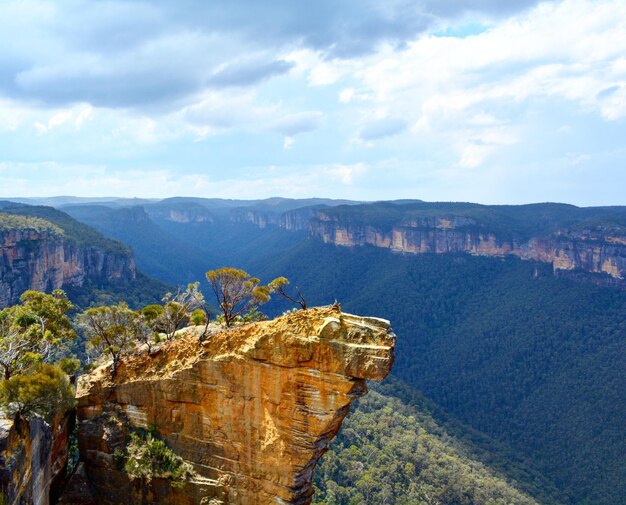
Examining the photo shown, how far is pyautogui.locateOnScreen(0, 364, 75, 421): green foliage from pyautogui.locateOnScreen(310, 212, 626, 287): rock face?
351 ft

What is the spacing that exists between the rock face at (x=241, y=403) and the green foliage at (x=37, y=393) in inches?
124

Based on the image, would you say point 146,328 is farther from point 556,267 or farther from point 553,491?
point 556,267

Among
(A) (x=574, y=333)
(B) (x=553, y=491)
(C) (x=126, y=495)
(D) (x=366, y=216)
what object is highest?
(D) (x=366, y=216)

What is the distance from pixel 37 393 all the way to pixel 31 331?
8.15 meters

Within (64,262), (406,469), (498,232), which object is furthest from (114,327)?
(498,232)

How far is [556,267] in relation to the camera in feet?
385

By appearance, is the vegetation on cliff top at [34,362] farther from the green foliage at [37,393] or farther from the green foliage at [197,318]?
the green foliage at [197,318]

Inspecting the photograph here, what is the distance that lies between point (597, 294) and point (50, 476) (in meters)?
109

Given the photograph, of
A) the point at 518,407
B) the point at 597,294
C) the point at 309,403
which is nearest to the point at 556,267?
the point at 597,294

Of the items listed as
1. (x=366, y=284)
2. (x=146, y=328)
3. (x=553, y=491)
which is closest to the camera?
(x=146, y=328)

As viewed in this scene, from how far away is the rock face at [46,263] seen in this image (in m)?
71.9

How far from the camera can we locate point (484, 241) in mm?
139375

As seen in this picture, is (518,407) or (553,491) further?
(518,407)

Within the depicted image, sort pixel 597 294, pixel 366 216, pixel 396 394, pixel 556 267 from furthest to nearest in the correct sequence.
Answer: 1. pixel 366 216
2. pixel 556 267
3. pixel 597 294
4. pixel 396 394
